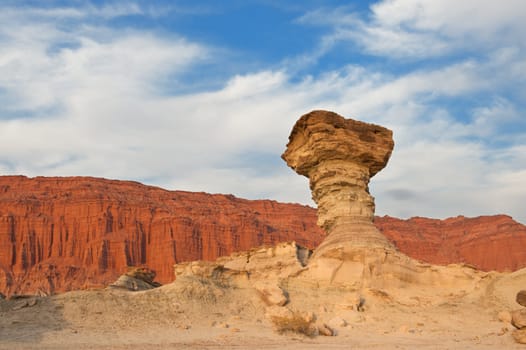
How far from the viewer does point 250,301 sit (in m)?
24.4

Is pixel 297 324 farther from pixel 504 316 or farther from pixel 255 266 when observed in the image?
pixel 504 316

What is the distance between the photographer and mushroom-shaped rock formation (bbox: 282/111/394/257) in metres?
29.8

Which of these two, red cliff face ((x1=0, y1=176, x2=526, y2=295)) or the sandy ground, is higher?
red cliff face ((x1=0, y1=176, x2=526, y2=295))

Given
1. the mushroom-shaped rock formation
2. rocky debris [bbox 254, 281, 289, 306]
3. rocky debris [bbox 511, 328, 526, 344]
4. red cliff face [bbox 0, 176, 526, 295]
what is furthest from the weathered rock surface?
rocky debris [bbox 511, 328, 526, 344]

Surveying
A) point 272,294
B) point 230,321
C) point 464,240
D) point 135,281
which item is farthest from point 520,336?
point 464,240

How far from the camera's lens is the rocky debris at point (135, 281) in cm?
3378

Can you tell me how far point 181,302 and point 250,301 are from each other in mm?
2954

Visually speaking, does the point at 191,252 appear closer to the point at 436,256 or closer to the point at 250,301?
the point at 436,256

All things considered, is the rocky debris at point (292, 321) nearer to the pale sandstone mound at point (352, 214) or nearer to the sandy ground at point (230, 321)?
the sandy ground at point (230, 321)

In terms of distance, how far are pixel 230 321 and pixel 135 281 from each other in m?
14.9

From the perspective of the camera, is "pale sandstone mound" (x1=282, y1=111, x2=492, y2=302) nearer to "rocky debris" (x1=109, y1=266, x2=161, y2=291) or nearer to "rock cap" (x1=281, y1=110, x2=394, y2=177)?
"rock cap" (x1=281, y1=110, x2=394, y2=177)

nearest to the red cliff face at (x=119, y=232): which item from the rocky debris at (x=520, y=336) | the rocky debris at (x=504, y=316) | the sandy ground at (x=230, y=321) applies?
the sandy ground at (x=230, y=321)

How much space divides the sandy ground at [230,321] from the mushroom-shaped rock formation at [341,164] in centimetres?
482

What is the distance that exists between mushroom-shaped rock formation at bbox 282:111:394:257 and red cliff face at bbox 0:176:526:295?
63.0m
